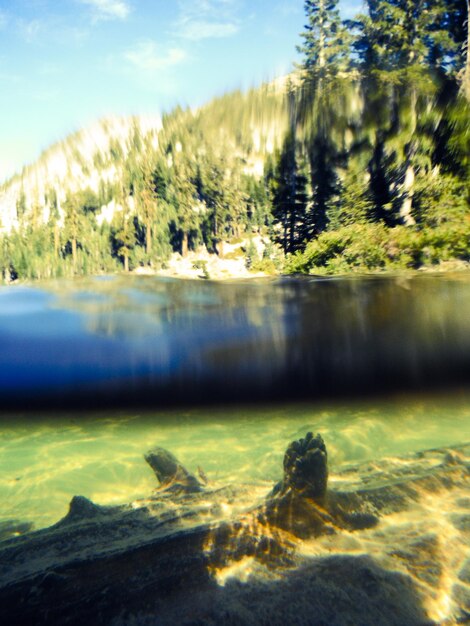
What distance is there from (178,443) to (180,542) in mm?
12284

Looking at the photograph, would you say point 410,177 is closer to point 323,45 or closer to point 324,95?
point 324,95

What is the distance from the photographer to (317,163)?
3.05m

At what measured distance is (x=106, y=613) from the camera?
355cm

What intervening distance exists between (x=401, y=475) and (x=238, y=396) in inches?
148

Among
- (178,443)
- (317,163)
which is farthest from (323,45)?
(178,443)

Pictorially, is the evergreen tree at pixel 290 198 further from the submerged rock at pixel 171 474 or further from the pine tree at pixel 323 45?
the submerged rock at pixel 171 474

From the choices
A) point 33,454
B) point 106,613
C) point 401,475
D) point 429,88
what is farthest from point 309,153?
point 33,454

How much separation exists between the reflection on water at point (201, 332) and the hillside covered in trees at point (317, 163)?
2.13 feet

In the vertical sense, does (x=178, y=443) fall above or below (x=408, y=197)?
below

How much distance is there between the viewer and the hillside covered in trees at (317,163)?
295 centimetres

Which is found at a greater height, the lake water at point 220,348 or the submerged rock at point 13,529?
the lake water at point 220,348

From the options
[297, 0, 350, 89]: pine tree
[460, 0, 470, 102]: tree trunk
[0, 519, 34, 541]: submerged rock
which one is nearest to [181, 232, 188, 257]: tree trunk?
[297, 0, 350, 89]: pine tree

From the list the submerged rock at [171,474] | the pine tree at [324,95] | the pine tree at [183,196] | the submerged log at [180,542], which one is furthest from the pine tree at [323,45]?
the submerged rock at [171,474]

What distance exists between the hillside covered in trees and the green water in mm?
3901
